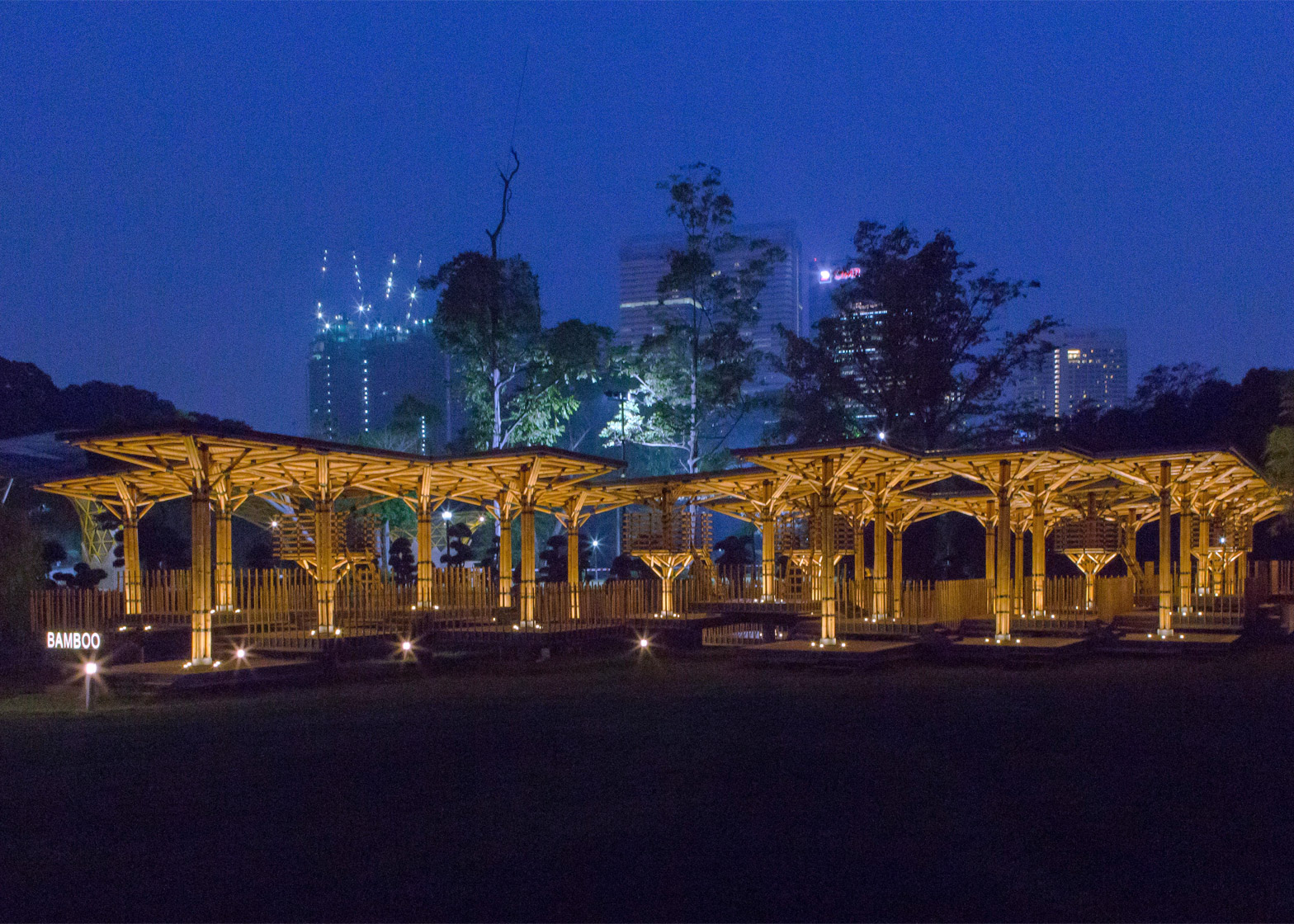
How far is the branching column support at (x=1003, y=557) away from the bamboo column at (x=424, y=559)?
10834mm

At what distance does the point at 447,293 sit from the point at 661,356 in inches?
316

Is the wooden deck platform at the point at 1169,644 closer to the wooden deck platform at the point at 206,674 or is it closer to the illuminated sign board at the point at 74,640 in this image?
the wooden deck platform at the point at 206,674

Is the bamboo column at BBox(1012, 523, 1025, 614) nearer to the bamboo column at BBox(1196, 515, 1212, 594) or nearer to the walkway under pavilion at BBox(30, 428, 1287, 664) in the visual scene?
the walkway under pavilion at BBox(30, 428, 1287, 664)

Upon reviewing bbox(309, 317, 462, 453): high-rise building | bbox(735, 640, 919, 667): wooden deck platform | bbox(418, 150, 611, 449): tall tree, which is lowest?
bbox(735, 640, 919, 667): wooden deck platform

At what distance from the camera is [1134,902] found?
5.46 meters

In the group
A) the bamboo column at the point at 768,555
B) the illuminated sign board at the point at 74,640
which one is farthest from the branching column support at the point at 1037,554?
the illuminated sign board at the point at 74,640

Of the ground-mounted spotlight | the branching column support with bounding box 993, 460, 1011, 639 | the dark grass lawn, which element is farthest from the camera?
the branching column support with bounding box 993, 460, 1011, 639

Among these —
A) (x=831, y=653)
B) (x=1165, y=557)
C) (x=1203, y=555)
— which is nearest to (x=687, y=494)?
(x=831, y=653)

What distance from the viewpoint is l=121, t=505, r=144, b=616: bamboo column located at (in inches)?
881

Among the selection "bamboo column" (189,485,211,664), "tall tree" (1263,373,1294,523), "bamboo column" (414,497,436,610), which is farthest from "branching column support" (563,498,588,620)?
"tall tree" (1263,373,1294,523)

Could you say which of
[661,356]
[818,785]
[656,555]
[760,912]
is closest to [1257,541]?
[661,356]

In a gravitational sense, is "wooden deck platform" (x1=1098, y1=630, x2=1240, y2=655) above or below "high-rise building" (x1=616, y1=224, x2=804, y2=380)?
below

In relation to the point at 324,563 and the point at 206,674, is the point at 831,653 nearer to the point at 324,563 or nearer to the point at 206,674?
the point at 324,563

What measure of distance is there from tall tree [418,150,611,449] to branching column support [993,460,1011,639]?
65.3 feet
